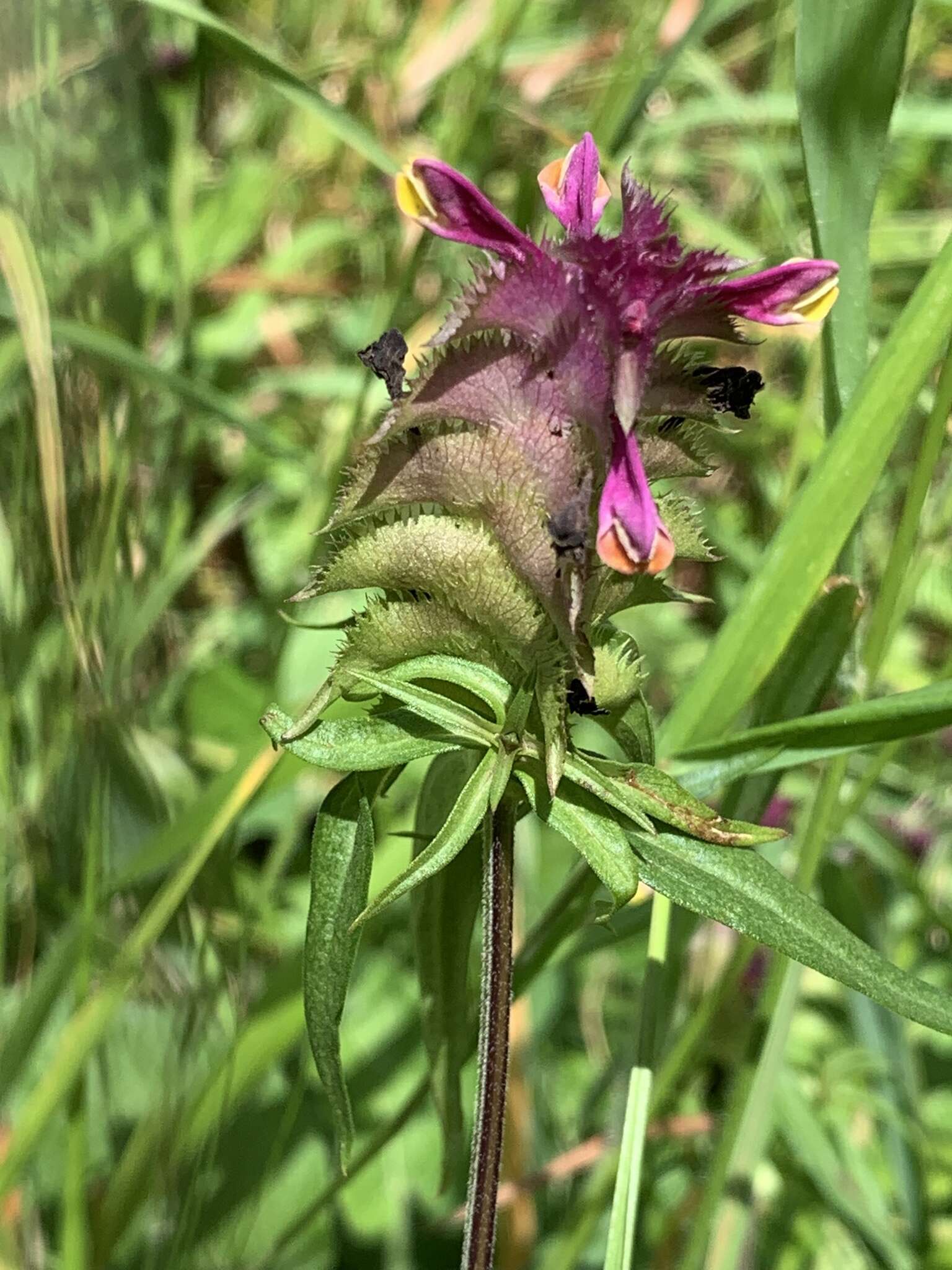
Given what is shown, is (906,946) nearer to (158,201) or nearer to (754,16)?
(158,201)

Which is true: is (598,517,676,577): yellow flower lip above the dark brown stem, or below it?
above

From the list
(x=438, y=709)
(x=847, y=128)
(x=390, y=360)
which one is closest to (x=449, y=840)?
(x=438, y=709)

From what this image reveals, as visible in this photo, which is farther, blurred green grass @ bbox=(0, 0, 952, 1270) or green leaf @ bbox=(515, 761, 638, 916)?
blurred green grass @ bbox=(0, 0, 952, 1270)

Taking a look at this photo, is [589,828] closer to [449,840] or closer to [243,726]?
Answer: [449,840]

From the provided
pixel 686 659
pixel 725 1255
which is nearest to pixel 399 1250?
pixel 725 1255

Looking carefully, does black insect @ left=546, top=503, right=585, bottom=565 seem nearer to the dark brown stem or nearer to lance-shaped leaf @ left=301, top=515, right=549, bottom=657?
lance-shaped leaf @ left=301, top=515, right=549, bottom=657

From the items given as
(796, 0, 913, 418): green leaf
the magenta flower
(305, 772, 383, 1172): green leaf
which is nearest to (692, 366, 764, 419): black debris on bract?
the magenta flower

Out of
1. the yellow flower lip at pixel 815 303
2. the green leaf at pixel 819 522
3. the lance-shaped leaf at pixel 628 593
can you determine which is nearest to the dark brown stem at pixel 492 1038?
the lance-shaped leaf at pixel 628 593

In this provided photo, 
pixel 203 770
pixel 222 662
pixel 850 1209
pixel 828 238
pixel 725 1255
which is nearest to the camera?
pixel 828 238
